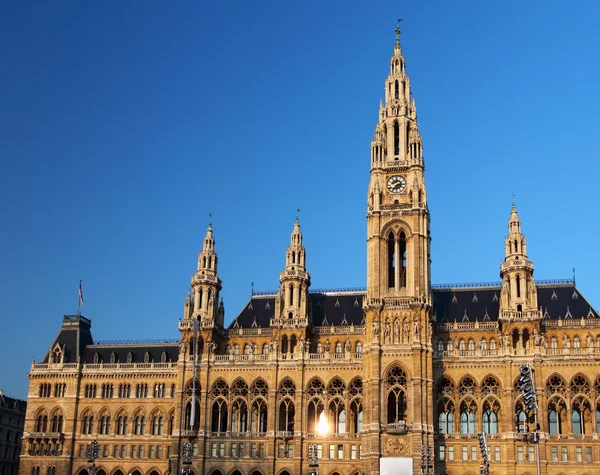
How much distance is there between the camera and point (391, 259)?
96.5 meters

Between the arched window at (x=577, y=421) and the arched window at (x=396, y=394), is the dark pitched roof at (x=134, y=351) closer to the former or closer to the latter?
the arched window at (x=396, y=394)

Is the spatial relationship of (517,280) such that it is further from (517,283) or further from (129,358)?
(129,358)

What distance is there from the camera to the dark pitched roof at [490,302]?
9544 cm

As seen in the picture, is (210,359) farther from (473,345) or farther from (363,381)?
(473,345)

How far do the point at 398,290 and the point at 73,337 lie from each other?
148ft

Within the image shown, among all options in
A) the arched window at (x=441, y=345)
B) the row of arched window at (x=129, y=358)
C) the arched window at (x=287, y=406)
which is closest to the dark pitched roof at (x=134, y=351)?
the row of arched window at (x=129, y=358)

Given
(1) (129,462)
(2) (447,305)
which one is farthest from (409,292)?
(1) (129,462)

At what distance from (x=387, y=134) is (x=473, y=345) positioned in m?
27.9

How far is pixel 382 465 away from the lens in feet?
285

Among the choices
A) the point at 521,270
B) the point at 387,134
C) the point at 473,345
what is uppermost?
the point at 387,134

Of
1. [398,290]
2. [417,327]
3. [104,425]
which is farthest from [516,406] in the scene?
[104,425]

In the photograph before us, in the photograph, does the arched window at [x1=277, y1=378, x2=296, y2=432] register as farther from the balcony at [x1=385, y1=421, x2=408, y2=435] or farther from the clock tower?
the balcony at [x1=385, y1=421, x2=408, y2=435]

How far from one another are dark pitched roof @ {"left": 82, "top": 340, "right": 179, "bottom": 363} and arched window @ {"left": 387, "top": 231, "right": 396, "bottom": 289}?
29865 mm

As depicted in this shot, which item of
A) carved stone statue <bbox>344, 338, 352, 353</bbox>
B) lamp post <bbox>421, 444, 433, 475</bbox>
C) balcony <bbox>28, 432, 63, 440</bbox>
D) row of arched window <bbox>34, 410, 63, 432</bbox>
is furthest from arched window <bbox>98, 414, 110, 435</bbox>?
lamp post <bbox>421, 444, 433, 475</bbox>
